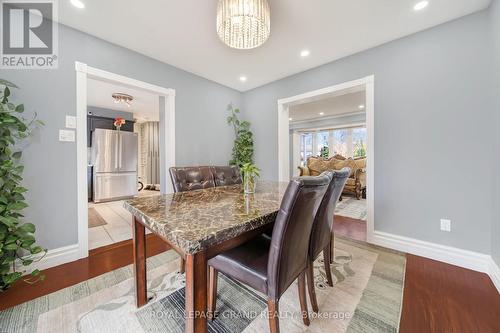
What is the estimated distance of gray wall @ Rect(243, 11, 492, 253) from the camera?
1.86 metres

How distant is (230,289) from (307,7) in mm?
2611

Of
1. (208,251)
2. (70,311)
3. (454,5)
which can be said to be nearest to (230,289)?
(208,251)

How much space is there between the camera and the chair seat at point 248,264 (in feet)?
3.32

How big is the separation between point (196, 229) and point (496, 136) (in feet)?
8.52

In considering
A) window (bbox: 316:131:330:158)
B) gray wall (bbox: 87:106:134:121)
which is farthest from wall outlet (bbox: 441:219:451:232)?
gray wall (bbox: 87:106:134:121)

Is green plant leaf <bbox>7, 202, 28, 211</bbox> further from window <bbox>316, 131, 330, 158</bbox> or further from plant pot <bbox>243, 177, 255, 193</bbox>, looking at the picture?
window <bbox>316, 131, 330, 158</bbox>

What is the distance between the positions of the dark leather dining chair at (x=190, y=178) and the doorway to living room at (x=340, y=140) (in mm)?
1624

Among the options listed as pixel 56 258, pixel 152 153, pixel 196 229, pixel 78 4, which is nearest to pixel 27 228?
pixel 56 258

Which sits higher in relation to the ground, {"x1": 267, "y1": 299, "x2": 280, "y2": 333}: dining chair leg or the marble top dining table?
the marble top dining table

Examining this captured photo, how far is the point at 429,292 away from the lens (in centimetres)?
154

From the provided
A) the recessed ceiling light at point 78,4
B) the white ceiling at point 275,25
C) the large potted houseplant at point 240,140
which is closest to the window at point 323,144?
the large potted houseplant at point 240,140

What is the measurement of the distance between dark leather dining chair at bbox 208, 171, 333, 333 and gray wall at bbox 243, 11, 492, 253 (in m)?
1.81

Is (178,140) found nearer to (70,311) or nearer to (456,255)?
(70,311)
